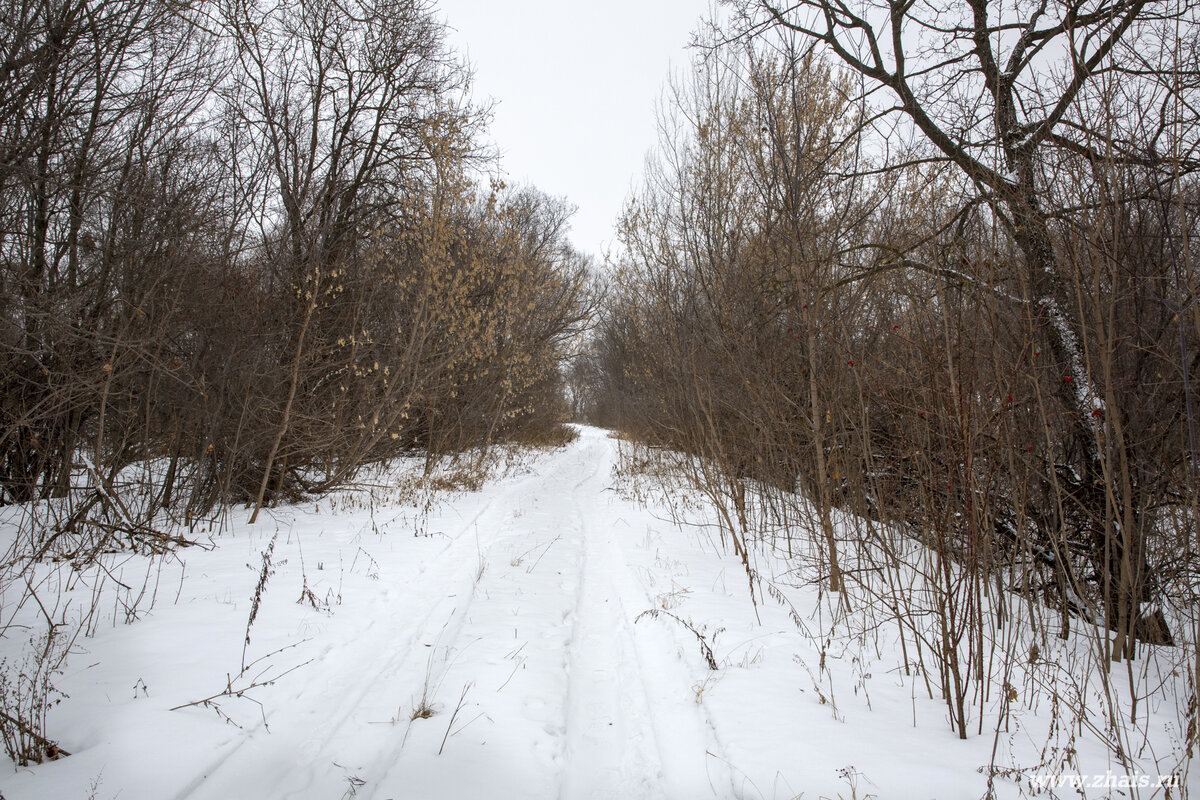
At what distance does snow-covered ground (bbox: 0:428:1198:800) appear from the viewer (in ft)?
7.46

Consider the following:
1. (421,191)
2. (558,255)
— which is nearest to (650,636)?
(421,191)

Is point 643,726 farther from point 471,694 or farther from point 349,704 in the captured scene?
point 349,704

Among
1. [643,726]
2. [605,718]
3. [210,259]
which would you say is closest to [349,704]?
[605,718]

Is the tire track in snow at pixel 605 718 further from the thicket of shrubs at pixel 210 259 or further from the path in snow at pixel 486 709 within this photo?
the thicket of shrubs at pixel 210 259

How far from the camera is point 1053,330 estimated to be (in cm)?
422

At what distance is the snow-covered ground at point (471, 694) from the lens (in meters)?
2.27

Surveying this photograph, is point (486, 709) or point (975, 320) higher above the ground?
point (975, 320)

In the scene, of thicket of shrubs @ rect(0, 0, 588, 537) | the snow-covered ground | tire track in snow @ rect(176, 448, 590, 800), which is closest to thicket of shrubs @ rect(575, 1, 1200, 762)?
the snow-covered ground

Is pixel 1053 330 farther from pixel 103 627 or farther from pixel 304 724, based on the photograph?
pixel 103 627

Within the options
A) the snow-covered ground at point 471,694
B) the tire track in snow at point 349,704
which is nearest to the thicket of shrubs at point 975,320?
the snow-covered ground at point 471,694

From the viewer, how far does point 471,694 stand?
9.76ft

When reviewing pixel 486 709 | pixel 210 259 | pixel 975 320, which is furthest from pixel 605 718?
pixel 210 259

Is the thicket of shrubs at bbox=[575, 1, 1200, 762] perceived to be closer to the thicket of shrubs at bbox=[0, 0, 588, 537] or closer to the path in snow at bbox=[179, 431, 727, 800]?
the path in snow at bbox=[179, 431, 727, 800]

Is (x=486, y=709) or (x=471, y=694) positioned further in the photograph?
(x=471, y=694)
